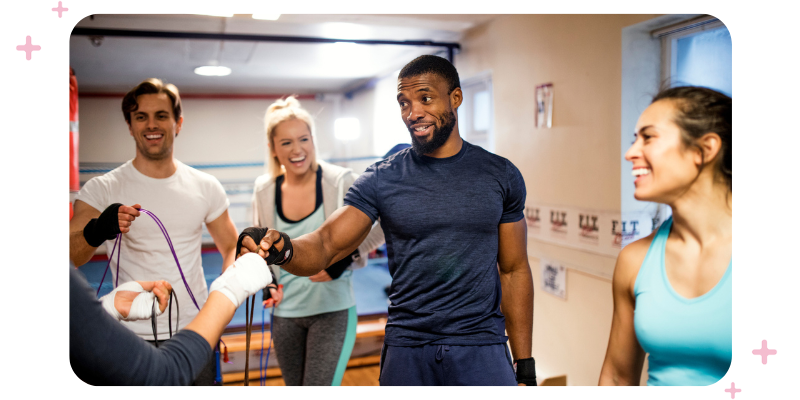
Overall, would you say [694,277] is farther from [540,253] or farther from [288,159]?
[288,159]

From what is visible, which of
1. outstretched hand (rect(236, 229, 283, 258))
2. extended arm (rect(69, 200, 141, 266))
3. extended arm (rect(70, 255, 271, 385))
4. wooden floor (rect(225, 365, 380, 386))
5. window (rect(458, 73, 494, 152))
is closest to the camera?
extended arm (rect(70, 255, 271, 385))

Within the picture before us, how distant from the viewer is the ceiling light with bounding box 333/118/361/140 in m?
1.78

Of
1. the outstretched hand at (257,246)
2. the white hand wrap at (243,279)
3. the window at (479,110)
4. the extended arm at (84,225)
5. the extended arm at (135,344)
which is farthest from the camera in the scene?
the window at (479,110)

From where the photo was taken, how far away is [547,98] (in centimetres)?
152

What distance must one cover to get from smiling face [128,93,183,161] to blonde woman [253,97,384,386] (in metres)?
0.29

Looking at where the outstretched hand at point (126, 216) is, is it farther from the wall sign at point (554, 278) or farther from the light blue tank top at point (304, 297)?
the wall sign at point (554, 278)

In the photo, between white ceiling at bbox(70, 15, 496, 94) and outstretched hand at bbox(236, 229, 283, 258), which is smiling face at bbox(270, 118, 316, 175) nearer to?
white ceiling at bbox(70, 15, 496, 94)

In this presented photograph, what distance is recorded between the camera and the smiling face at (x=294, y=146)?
1.54 metres

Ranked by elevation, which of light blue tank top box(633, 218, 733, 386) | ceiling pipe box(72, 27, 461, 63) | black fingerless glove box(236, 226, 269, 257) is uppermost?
ceiling pipe box(72, 27, 461, 63)

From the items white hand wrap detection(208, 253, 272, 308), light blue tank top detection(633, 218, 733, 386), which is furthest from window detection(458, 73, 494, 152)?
white hand wrap detection(208, 253, 272, 308)

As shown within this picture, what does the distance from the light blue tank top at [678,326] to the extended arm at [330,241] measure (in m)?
0.68

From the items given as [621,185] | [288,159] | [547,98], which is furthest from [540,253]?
[288,159]

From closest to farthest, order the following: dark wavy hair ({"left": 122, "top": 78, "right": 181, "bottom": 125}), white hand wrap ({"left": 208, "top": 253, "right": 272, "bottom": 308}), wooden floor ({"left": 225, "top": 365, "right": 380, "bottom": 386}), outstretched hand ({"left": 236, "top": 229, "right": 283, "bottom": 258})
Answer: white hand wrap ({"left": 208, "top": 253, "right": 272, "bottom": 308}) < outstretched hand ({"left": 236, "top": 229, "right": 283, "bottom": 258}) < dark wavy hair ({"left": 122, "top": 78, "right": 181, "bottom": 125}) < wooden floor ({"left": 225, "top": 365, "right": 380, "bottom": 386})
